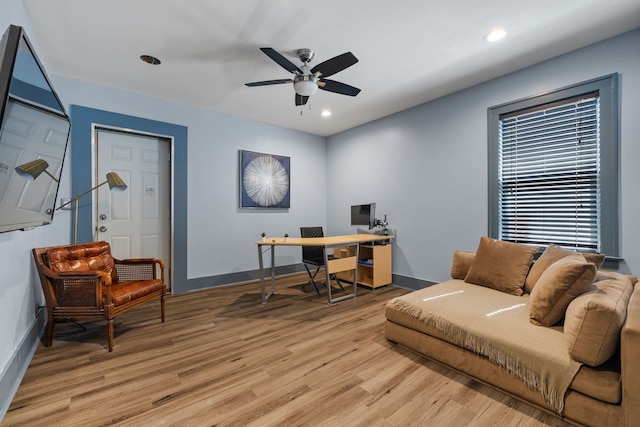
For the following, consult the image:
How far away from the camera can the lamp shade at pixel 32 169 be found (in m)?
1.52

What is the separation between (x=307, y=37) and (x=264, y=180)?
2.79m

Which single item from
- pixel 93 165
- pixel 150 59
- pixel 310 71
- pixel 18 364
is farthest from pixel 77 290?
pixel 310 71

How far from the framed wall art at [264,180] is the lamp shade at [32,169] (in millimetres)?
2979

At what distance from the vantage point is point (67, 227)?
11.0ft

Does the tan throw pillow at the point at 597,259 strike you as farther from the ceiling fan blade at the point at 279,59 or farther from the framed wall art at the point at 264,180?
the framed wall art at the point at 264,180

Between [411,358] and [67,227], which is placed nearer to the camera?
[411,358]

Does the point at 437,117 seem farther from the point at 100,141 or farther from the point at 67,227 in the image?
the point at 67,227

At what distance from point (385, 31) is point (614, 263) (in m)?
3.04

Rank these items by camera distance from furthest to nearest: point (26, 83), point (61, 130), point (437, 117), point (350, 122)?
1. point (350, 122)
2. point (437, 117)
3. point (61, 130)
4. point (26, 83)

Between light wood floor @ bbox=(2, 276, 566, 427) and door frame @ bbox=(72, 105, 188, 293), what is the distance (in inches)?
44.8

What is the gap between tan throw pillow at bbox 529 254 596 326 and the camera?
5.83ft

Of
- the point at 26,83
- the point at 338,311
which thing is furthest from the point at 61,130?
the point at 338,311

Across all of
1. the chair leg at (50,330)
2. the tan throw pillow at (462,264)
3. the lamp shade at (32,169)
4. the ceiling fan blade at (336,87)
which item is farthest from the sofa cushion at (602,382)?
the chair leg at (50,330)

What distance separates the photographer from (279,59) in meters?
2.48
